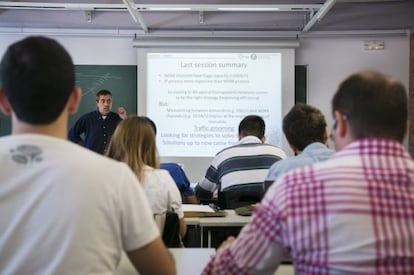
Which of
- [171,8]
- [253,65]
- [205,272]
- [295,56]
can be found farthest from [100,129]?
[205,272]

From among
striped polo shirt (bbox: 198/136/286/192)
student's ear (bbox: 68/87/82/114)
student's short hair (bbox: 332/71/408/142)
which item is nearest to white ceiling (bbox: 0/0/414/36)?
striped polo shirt (bbox: 198/136/286/192)

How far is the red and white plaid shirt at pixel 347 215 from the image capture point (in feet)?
3.31

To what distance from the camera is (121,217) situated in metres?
1.06

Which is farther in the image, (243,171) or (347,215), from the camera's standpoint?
(243,171)

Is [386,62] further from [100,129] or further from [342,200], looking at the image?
[342,200]

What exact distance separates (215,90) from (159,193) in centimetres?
366

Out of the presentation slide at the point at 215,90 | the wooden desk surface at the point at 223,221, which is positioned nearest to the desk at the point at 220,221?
the wooden desk surface at the point at 223,221

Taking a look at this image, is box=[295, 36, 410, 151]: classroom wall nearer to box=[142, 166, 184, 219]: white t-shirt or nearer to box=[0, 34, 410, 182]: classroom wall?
box=[0, 34, 410, 182]: classroom wall

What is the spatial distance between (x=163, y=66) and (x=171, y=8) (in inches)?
31.9

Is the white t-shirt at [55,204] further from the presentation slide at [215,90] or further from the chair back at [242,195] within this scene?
the presentation slide at [215,90]

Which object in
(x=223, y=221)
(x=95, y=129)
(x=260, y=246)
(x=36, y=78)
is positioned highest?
(x=36, y=78)

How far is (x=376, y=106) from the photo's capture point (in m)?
1.07

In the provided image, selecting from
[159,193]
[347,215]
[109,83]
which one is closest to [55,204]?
[347,215]

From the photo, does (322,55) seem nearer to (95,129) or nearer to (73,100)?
(95,129)
